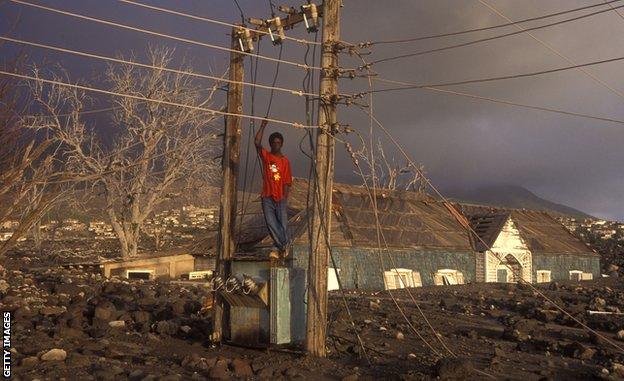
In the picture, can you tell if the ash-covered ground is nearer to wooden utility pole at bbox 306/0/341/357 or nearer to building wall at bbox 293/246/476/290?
wooden utility pole at bbox 306/0/341/357

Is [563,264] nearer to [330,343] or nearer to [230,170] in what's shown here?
[330,343]

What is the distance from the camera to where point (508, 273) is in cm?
4147

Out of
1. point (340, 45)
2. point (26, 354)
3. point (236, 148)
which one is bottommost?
point (26, 354)

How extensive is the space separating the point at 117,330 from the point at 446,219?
28.4m

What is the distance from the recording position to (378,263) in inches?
1374

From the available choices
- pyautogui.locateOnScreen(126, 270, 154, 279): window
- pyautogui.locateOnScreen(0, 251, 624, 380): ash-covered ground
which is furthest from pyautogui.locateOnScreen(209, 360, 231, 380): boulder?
pyautogui.locateOnScreen(126, 270, 154, 279): window

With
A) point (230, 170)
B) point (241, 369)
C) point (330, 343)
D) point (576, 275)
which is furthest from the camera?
point (576, 275)

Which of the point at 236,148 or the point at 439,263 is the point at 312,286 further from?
the point at 439,263

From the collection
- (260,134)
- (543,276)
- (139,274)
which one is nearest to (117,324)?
(260,134)

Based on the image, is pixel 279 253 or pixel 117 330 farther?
pixel 117 330

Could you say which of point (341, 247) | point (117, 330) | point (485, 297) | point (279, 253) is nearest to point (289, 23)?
point (279, 253)

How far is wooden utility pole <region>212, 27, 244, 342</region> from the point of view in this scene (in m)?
14.6

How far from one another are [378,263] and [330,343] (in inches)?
813

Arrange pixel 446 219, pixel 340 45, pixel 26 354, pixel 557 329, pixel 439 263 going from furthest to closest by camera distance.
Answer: pixel 446 219 < pixel 439 263 < pixel 557 329 < pixel 340 45 < pixel 26 354
